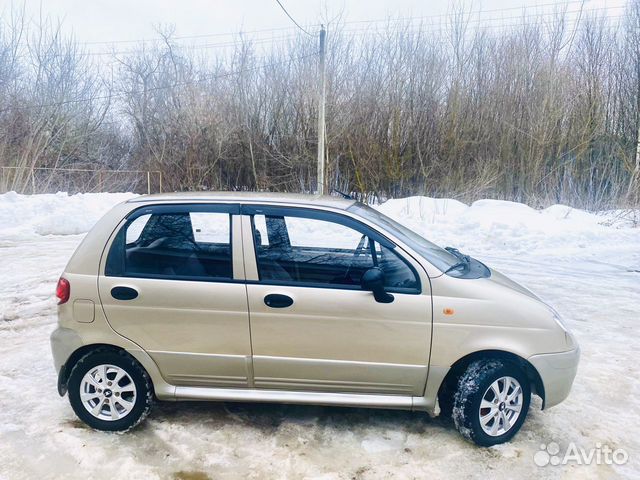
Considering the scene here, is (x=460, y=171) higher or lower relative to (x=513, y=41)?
lower

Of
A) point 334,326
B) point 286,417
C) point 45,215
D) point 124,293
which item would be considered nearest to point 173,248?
point 124,293

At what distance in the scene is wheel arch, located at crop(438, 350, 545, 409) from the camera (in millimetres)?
2986

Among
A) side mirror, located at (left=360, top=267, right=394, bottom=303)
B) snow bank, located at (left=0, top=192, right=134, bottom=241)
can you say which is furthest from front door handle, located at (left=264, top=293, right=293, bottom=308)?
snow bank, located at (left=0, top=192, right=134, bottom=241)

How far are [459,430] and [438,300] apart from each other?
3.00 ft

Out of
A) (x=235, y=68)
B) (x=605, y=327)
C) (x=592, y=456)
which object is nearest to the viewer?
(x=592, y=456)

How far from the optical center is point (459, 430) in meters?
3.04

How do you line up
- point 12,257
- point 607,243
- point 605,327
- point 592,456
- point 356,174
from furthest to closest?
point 356,174 < point 607,243 < point 12,257 < point 605,327 < point 592,456

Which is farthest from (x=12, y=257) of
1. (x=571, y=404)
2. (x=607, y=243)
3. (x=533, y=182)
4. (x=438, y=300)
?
(x=533, y=182)

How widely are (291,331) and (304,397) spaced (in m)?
0.47

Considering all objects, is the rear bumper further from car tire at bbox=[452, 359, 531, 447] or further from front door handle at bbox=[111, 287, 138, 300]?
car tire at bbox=[452, 359, 531, 447]

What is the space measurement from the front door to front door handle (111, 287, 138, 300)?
786 mm

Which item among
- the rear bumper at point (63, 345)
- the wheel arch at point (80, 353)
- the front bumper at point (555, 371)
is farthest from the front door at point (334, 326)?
the rear bumper at point (63, 345)

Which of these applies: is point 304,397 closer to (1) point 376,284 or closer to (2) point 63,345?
(1) point 376,284

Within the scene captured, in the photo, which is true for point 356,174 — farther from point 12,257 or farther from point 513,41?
point 12,257
